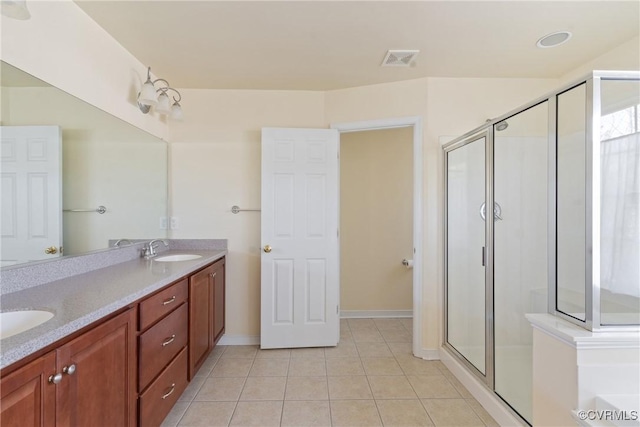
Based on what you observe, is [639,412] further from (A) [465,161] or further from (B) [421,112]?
(B) [421,112]

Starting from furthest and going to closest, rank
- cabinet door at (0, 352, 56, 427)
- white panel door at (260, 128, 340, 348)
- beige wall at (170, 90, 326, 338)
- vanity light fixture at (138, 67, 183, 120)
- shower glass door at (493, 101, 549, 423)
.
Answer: beige wall at (170, 90, 326, 338) < white panel door at (260, 128, 340, 348) < vanity light fixture at (138, 67, 183, 120) < shower glass door at (493, 101, 549, 423) < cabinet door at (0, 352, 56, 427)

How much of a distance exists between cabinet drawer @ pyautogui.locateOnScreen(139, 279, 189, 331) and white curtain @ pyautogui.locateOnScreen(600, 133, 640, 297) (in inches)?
80.7

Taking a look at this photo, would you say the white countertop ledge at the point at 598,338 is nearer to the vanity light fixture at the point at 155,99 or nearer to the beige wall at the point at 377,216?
the beige wall at the point at 377,216

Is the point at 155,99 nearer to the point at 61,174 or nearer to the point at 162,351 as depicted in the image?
the point at 61,174

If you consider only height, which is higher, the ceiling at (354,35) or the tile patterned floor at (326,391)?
the ceiling at (354,35)

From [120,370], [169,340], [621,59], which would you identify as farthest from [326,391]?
[621,59]

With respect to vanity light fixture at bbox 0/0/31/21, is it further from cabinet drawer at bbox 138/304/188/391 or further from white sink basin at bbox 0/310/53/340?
cabinet drawer at bbox 138/304/188/391

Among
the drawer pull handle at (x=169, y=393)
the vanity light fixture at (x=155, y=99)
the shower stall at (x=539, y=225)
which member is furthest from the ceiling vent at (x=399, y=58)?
the drawer pull handle at (x=169, y=393)

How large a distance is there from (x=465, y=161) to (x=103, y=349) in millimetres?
2478

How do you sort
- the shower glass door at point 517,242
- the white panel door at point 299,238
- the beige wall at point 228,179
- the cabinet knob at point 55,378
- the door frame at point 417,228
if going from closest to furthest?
1. the cabinet knob at point 55,378
2. the shower glass door at point 517,242
3. the door frame at point 417,228
4. the white panel door at point 299,238
5. the beige wall at point 228,179

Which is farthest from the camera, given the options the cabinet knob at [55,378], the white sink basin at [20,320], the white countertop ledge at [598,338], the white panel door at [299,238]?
the white panel door at [299,238]

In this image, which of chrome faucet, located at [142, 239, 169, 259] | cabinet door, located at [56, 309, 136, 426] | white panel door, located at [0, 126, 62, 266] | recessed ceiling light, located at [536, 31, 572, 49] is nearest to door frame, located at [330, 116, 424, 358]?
recessed ceiling light, located at [536, 31, 572, 49]

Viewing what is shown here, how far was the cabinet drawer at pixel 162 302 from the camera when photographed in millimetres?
1339

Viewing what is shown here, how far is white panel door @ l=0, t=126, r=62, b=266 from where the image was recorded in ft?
4.11
